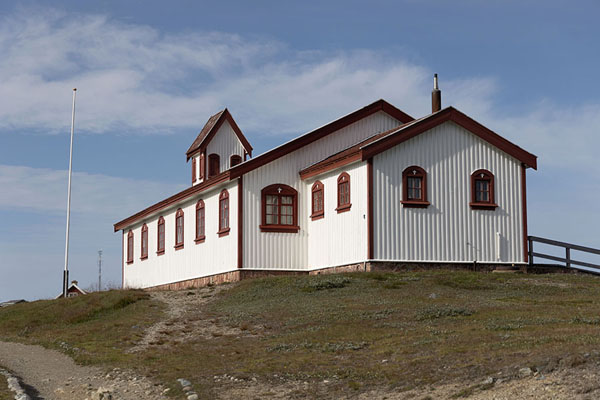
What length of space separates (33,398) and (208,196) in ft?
70.0

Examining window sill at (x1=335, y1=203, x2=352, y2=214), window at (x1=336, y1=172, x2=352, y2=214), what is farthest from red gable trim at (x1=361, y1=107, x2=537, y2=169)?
window sill at (x1=335, y1=203, x2=352, y2=214)

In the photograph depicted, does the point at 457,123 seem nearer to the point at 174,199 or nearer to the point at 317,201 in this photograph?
the point at 317,201

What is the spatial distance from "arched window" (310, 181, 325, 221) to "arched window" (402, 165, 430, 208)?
3.57 metres

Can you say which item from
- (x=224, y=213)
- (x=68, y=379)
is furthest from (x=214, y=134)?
(x=68, y=379)

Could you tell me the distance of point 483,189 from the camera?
33.1 meters

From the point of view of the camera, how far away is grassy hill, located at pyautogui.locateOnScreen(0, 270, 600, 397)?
16.2m

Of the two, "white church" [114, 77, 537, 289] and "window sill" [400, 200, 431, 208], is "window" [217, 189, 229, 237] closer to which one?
"white church" [114, 77, 537, 289]

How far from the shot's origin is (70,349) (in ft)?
73.5

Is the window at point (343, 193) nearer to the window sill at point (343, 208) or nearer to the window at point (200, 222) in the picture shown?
the window sill at point (343, 208)

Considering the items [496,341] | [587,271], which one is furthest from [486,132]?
[496,341]

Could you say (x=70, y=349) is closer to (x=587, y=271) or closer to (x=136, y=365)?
(x=136, y=365)

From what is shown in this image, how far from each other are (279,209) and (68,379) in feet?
56.4

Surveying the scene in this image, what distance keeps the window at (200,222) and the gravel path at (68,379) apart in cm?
1571

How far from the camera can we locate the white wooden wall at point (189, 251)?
34781mm
